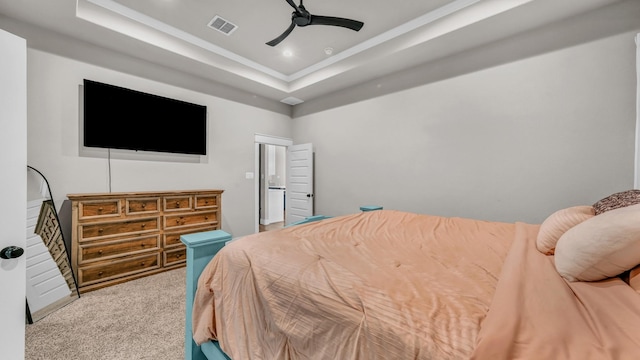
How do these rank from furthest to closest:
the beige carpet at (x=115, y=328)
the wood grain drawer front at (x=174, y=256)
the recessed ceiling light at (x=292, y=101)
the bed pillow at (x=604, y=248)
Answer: the recessed ceiling light at (x=292, y=101)
the wood grain drawer front at (x=174, y=256)
the beige carpet at (x=115, y=328)
the bed pillow at (x=604, y=248)

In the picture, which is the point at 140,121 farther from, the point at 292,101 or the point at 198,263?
the point at 198,263

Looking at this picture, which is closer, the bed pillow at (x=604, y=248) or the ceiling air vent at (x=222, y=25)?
the bed pillow at (x=604, y=248)

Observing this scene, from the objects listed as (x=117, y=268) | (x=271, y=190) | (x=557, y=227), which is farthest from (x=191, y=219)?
(x=271, y=190)

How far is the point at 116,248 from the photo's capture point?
2.71 meters

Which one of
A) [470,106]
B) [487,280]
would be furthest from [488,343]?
[470,106]

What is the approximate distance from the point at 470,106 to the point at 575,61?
925 millimetres

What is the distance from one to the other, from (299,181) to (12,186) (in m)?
3.80

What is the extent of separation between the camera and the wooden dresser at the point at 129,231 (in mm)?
2504

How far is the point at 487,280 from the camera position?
0.99m

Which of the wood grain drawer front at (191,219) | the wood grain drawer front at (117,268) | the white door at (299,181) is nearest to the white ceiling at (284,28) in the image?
the white door at (299,181)

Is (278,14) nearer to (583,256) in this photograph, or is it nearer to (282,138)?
→ (282,138)

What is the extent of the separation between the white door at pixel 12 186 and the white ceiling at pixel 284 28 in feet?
6.33

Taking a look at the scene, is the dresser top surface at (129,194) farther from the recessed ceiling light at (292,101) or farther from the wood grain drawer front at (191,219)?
the recessed ceiling light at (292,101)

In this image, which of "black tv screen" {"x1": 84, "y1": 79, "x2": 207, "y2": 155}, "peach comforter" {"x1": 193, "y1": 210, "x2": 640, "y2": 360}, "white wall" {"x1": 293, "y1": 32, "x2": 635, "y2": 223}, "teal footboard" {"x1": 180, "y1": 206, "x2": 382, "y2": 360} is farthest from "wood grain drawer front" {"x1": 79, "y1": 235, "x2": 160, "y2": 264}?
"white wall" {"x1": 293, "y1": 32, "x2": 635, "y2": 223}
